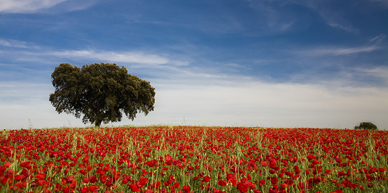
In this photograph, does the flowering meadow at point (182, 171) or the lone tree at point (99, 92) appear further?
the lone tree at point (99, 92)

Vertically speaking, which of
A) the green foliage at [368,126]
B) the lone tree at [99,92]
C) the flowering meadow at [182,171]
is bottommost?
the flowering meadow at [182,171]

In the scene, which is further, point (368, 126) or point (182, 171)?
point (368, 126)

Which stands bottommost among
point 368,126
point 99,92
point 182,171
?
point 182,171

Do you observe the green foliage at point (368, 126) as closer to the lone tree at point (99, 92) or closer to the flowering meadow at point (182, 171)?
the flowering meadow at point (182, 171)

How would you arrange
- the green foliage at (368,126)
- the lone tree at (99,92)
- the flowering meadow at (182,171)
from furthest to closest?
1. the lone tree at (99,92)
2. the green foliage at (368,126)
3. the flowering meadow at (182,171)

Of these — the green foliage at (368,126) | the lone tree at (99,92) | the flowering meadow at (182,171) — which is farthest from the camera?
the lone tree at (99,92)

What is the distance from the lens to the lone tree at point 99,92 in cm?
2700

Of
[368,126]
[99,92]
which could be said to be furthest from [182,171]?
[368,126]

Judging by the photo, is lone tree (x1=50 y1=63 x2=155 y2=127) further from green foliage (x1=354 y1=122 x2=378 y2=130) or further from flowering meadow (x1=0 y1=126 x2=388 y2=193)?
green foliage (x1=354 y1=122 x2=378 y2=130)

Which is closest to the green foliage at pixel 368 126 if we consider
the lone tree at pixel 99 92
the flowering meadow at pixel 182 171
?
the flowering meadow at pixel 182 171

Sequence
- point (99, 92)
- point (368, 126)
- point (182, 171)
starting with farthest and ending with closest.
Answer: point (99, 92) < point (368, 126) < point (182, 171)

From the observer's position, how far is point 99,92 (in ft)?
90.1

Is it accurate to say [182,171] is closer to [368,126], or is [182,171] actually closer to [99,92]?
[99,92]

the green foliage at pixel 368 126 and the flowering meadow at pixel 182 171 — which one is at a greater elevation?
the green foliage at pixel 368 126
